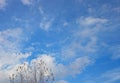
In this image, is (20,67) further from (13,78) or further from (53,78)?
(53,78)

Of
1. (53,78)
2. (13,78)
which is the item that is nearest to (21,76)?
(13,78)

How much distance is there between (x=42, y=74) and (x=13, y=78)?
6.11 meters

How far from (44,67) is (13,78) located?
680 cm

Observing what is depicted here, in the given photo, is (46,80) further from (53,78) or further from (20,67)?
(20,67)

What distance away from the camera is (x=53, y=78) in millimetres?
74875

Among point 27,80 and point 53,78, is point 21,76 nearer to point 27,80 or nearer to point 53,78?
point 27,80

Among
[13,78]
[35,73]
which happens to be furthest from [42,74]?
[13,78]

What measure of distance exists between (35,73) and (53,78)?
389cm

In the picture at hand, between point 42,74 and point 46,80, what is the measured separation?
1526mm

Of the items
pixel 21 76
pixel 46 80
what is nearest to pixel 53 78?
pixel 46 80

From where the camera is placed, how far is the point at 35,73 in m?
76.1

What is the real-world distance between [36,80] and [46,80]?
1989mm

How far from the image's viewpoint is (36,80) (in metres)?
75.5

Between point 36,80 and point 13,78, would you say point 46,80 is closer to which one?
point 36,80
